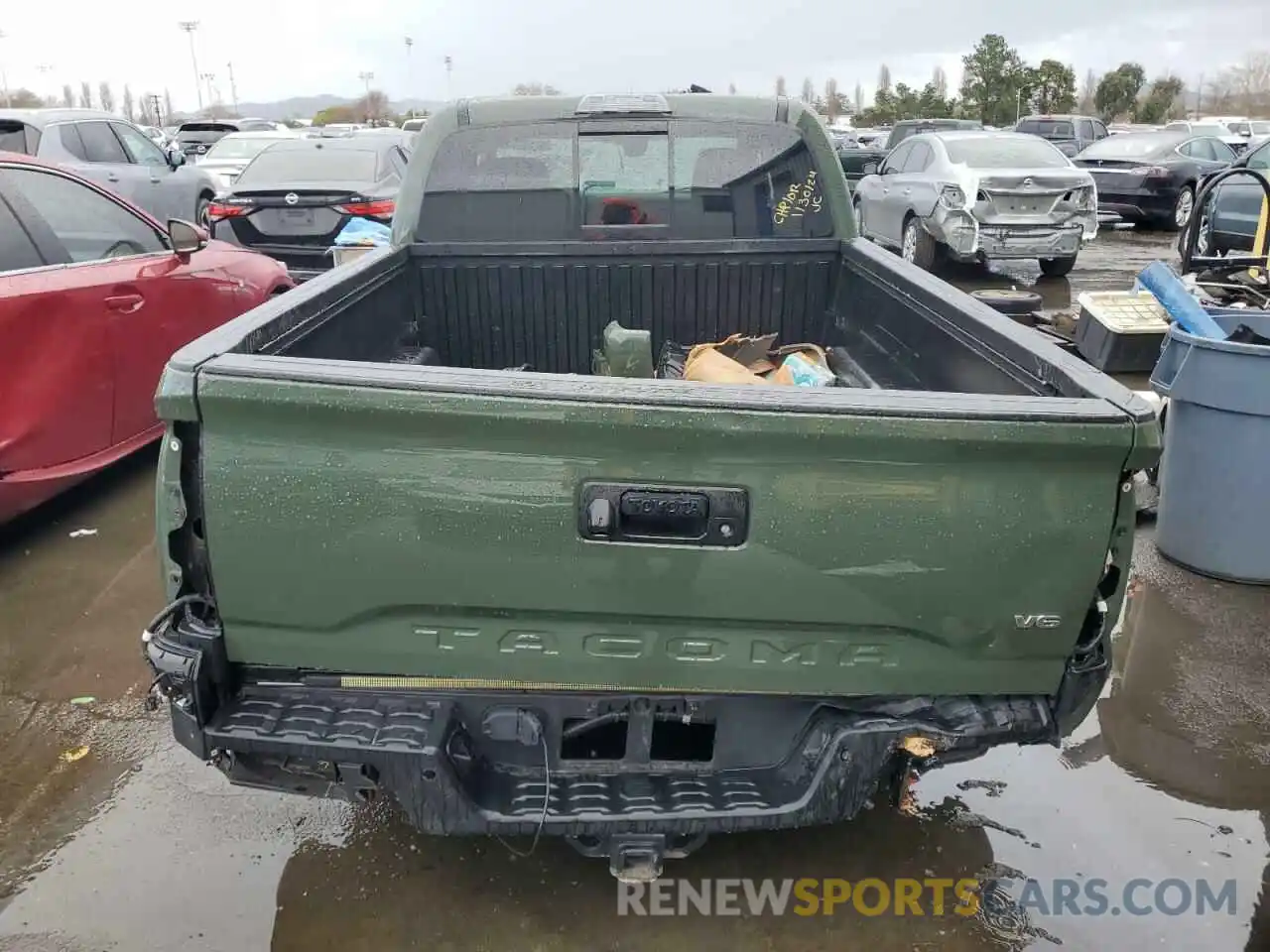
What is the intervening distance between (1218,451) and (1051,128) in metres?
24.5

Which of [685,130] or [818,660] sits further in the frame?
[685,130]

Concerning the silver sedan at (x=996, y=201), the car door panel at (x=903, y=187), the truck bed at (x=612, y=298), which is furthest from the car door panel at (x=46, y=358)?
the car door panel at (x=903, y=187)

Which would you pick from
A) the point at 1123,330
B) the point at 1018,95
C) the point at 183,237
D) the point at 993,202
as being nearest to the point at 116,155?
the point at 183,237

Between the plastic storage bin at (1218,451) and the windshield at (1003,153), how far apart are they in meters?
7.55

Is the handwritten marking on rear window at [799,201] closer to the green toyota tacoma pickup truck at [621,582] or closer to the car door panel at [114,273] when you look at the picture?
the green toyota tacoma pickup truck at [621,582]

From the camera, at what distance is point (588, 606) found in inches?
85.4

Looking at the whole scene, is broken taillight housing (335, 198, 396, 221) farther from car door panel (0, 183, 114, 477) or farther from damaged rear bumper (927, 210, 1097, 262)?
damaged rear bumper (927, 210, 1097, 262)

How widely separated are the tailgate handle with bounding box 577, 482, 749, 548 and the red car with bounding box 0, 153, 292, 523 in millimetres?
3354

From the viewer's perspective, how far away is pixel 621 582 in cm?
213

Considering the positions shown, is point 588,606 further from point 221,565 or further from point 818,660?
point 221,565

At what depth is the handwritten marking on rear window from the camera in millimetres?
4195

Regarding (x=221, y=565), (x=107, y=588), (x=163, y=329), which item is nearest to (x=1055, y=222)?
(x=163, y=329)

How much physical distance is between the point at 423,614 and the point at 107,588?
9.58ft

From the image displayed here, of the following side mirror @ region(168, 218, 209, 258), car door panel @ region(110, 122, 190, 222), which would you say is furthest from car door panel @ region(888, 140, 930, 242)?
side mirror @ region(168, 218, 209, 258)
